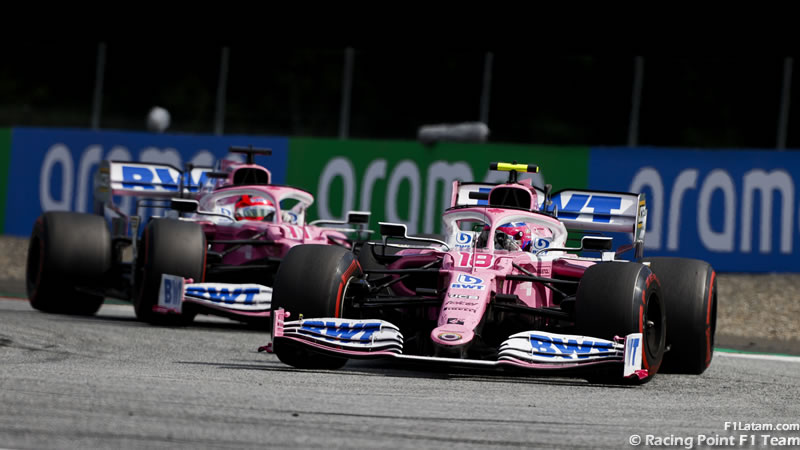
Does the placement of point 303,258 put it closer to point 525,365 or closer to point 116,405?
point 525,365

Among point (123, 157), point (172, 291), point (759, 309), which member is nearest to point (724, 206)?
point (759, 309)

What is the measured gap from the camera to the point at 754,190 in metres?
17.9

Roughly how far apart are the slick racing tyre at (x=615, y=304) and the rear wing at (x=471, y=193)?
7.71 feet

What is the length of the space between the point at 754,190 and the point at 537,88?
4.33 metres

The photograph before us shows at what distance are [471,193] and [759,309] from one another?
21.1 feet

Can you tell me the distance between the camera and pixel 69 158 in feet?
76.5

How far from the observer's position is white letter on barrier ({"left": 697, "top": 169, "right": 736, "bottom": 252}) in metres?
18.0

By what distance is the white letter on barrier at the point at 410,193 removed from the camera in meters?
20.3

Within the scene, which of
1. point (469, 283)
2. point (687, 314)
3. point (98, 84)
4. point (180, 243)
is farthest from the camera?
point (98, 84)

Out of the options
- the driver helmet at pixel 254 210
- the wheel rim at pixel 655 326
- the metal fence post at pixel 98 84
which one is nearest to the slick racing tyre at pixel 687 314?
the wheel rim at pixel 655 326

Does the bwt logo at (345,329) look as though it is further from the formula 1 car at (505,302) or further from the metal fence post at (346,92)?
the metal fence post at (346,92)

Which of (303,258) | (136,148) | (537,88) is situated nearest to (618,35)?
(537,88)

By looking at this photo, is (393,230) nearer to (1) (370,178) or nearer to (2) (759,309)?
(2) (759,309)

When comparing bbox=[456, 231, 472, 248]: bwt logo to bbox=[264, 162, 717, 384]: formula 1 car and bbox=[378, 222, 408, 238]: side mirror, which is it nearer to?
bbox=[264, 162, 717, 384]: formula 1 car
